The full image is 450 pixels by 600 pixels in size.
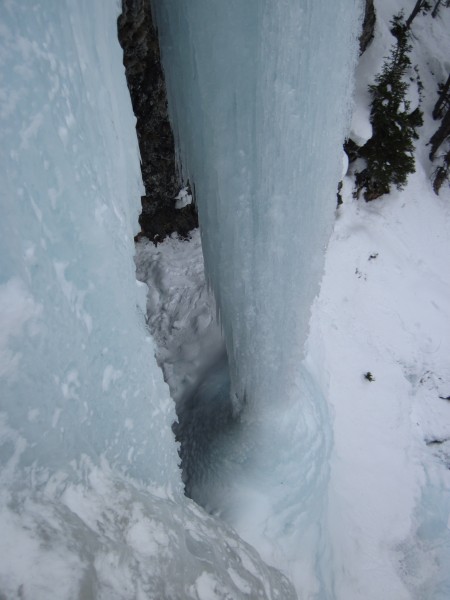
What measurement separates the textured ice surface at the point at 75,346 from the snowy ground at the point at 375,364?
2.26 meters

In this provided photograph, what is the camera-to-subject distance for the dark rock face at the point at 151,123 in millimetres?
4371

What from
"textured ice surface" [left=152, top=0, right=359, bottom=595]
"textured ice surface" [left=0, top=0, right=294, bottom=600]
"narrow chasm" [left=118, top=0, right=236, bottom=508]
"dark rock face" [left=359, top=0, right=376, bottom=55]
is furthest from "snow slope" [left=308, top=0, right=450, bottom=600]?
"textured ice surface" [left=0, top=0, right=294, bottom=600]

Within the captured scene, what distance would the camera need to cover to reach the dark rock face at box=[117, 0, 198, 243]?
4.37m

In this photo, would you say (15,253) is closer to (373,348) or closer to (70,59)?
(70,59)

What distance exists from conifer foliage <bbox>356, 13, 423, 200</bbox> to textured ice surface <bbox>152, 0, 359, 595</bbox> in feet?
21.6

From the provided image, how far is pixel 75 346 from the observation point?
4.48 feet

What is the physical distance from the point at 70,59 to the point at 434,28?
638 inches

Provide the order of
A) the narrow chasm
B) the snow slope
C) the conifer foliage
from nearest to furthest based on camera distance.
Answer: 1. the narrow chasm
2. the snow slope
3. the conifer foliage

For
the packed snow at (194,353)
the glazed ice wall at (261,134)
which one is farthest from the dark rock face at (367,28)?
the glazed ice wall at (261,134)

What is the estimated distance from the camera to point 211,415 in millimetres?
4176

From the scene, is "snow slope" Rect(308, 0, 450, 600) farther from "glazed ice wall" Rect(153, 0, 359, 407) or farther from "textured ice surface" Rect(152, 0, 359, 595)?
"glazed ice wall" Rect(153, 0, 359, 407)

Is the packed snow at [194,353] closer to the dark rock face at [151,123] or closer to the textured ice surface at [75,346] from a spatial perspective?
the textured ice surface at [75,346]

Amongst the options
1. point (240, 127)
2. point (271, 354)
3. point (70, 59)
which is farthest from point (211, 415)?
point (70, 59)

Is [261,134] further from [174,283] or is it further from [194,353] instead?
[174,283]
